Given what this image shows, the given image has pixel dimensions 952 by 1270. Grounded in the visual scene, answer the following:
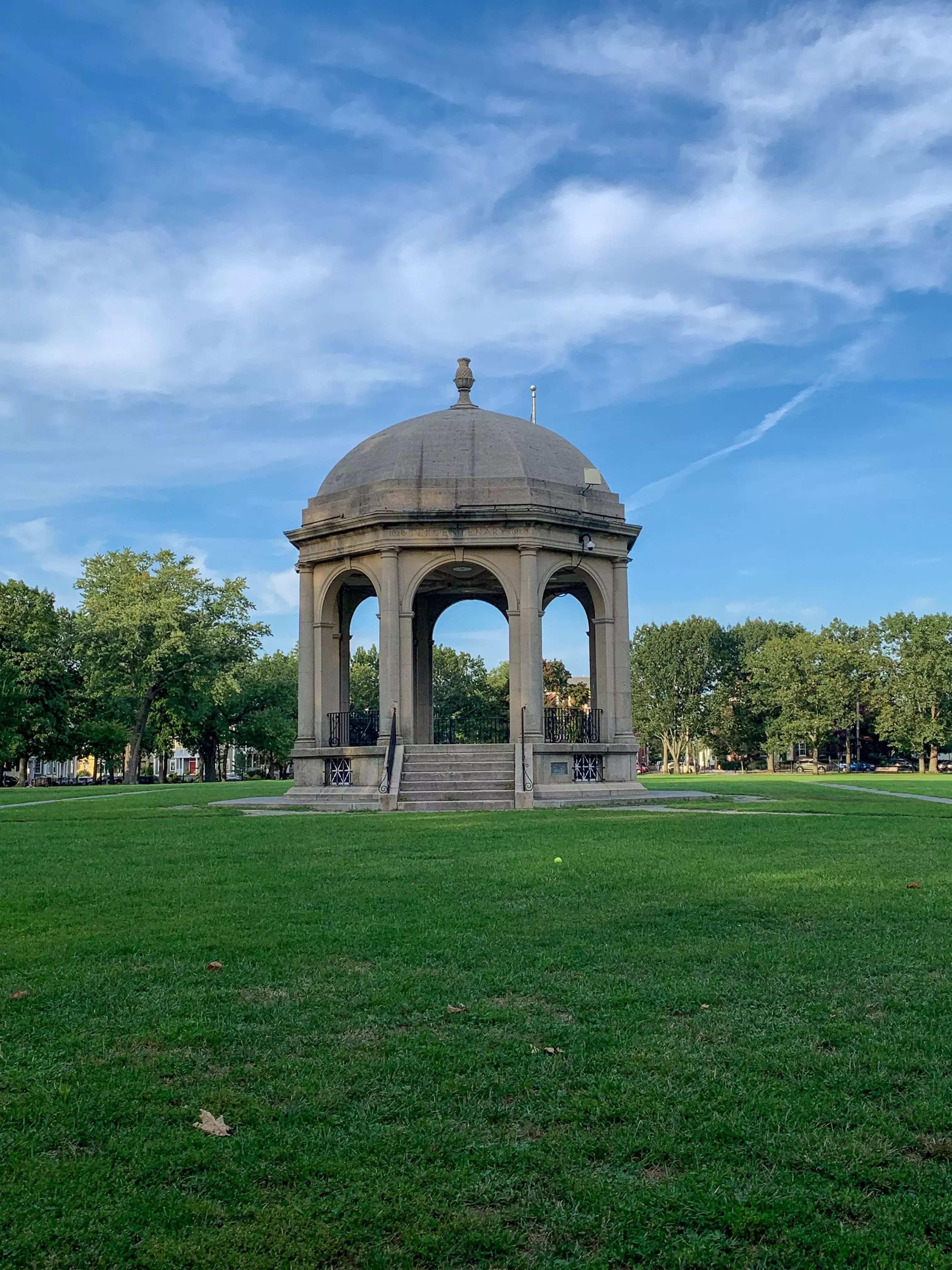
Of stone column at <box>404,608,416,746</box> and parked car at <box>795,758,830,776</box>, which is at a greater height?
stone column at <box>404,608,416,746</box>

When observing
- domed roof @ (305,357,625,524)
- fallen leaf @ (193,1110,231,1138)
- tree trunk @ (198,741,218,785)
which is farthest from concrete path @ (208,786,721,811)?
tree trunk @ (198,741,218,785)

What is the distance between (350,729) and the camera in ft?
92.6

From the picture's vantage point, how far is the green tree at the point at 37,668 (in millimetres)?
55438

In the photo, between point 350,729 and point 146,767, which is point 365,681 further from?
point 350,729

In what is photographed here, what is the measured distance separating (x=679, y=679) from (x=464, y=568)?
209ft

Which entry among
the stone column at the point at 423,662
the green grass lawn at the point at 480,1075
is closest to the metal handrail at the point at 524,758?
the stone column at the point at 423,662

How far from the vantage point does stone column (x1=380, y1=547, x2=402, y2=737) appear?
25.5 m

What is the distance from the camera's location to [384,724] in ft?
82.7

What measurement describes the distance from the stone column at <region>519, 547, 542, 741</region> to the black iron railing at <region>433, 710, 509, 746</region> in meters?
1.23

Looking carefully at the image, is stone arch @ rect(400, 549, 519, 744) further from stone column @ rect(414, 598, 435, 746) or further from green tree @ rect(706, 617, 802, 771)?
green tree @ rect(706, 617, 802, 771)

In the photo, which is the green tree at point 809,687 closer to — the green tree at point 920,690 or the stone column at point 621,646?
the green tree at point 920,690

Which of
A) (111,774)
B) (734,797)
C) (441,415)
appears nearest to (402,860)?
(734,797)

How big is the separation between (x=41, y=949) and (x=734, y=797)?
2167cm

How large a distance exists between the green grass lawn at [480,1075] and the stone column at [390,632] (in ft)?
50.8
